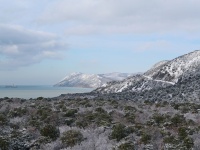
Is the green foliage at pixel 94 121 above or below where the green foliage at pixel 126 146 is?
above

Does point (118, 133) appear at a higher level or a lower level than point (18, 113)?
lower

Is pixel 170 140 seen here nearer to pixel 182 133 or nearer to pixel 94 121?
pixel 182 133

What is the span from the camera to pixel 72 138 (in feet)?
46.3

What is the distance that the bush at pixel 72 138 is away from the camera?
13.8 meters

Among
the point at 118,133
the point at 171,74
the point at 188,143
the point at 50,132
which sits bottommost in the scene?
the point at 188,143

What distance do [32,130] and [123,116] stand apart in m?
8.29

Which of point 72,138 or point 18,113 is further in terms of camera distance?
point 18,113

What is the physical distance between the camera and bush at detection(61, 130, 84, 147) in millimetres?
13841

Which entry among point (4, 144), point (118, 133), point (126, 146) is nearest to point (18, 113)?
point (4, 144)

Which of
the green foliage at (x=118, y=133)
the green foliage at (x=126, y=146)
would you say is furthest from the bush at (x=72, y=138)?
the green foliage at (x=126, y=146)

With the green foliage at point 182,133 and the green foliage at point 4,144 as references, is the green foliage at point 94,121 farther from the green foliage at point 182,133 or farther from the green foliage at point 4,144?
the green foliage at point 4,144

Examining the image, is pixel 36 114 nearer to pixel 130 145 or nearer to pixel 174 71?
pixel 130 145

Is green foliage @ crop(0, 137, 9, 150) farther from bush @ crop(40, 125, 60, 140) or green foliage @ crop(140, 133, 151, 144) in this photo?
green foliage @ crop(140, 133, 151, 144)

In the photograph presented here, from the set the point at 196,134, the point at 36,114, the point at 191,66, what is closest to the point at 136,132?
the point at 196,134
